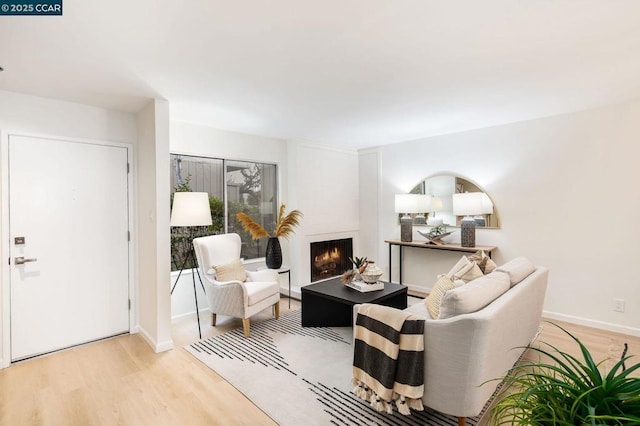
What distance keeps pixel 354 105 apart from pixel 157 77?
1.81 meters

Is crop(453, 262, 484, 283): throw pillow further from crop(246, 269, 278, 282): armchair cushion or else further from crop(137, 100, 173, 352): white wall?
crop(137, 100, 173, 352): white wall

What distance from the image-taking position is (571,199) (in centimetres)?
365

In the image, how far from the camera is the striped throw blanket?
6.07ft

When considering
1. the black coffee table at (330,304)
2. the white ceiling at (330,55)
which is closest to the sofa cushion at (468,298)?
the black coffee table at (330,304)

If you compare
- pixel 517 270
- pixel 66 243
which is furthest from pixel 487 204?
pixel 66 243

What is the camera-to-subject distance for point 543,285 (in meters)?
2.81

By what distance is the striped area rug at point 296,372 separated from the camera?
206 cm

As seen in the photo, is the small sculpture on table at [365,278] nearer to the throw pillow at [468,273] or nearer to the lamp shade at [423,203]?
the throw pillow at [468,273]

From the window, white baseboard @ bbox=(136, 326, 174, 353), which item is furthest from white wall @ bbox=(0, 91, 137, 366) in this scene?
white baseboard @ bbox=(136, 326, 174, 353)

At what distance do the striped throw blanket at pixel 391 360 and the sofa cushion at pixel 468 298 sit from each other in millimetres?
182

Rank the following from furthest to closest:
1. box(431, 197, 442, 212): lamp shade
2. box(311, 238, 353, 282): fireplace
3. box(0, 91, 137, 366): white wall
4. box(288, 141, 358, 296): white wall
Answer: box(311, 238, 353, 282): fireplace → box(288, 141, 358, 296): white wall → box(431, 197, 442, 212): lamp shade → box(0, 91, 137, 366): white wall

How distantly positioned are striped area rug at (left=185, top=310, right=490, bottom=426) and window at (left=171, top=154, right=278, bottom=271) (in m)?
1.10

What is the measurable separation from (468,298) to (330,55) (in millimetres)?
1818

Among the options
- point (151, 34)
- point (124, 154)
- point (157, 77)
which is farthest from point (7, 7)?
point (124, 154)
